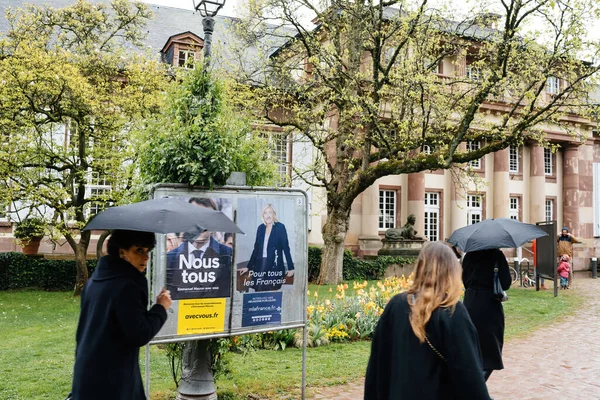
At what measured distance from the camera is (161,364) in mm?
8352

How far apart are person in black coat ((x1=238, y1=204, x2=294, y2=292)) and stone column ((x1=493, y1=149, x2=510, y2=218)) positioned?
28627 mm

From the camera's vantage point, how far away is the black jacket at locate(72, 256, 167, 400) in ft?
10.6

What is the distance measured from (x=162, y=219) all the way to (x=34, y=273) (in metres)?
18.0

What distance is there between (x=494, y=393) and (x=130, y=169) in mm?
5318

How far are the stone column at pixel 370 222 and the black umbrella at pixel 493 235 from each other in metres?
19.8

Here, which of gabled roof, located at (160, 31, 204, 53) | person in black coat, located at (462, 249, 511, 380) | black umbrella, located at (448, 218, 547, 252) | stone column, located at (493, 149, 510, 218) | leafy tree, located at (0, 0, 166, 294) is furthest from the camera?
stone column, located at (493, 149, 510, 218)

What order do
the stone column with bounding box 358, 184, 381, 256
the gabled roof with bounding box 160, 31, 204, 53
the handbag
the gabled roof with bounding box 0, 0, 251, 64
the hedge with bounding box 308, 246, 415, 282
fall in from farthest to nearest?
the gabled roof with bounding box 0, 0, 251, 64 < the stone column with bounding box 358, 184, 381, 256 < the gabled roof with bounding box 160, 31, 204, 53 < the hedge with bounding box 308, 246, 415, 282 < the handbag

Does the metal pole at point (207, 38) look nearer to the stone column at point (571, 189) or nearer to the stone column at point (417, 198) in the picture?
the stone column at point (417, 198)

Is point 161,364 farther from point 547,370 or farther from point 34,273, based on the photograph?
point 34,273

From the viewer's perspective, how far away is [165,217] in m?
3.67

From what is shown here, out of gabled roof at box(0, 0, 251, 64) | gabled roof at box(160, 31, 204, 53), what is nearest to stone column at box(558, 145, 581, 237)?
gabled roof at box(0, 0, 251, 64)

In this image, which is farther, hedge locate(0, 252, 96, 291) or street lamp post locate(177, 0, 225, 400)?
hedge locate(0, 252, 96, 291)

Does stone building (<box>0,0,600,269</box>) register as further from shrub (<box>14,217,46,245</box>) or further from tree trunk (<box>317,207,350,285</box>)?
shrub (<box>14,217,46,245</box>)

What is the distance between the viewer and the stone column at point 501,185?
106 ft
